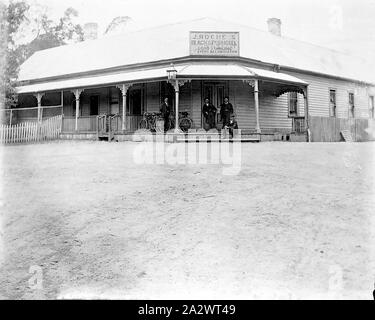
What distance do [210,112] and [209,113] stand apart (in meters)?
0.06

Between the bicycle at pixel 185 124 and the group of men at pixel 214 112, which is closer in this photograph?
the group of men at pixel 214 112

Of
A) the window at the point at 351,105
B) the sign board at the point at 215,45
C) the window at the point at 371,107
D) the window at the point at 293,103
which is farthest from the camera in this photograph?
the window at the point at 371,107

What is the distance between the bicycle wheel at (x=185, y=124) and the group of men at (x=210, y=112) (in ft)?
2.05

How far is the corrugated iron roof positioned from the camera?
21.5 m

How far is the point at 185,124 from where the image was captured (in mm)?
18719

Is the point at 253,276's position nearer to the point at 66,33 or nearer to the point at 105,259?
the point at 105,259

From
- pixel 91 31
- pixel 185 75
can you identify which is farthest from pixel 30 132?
pixel 91 31

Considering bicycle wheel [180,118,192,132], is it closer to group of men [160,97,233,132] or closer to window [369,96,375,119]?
group of men [160,97,233,132]

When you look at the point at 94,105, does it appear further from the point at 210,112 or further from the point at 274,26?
the point at 274,26

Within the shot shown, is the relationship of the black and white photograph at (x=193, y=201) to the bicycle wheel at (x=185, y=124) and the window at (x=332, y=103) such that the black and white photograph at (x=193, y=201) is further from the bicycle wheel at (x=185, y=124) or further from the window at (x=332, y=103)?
the window at (x=332, y=103)

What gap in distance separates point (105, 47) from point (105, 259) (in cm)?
2236

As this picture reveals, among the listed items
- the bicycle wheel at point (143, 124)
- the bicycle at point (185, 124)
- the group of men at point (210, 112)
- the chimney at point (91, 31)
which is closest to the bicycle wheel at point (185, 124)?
the bicycle at point (185, 124)

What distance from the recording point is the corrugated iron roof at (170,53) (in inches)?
848

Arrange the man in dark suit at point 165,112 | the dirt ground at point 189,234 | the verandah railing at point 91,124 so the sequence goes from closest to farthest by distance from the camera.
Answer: the dirt ground at point 189,234 < the man in dark suit at point 165,112 < the verandah railing at point 91,124
